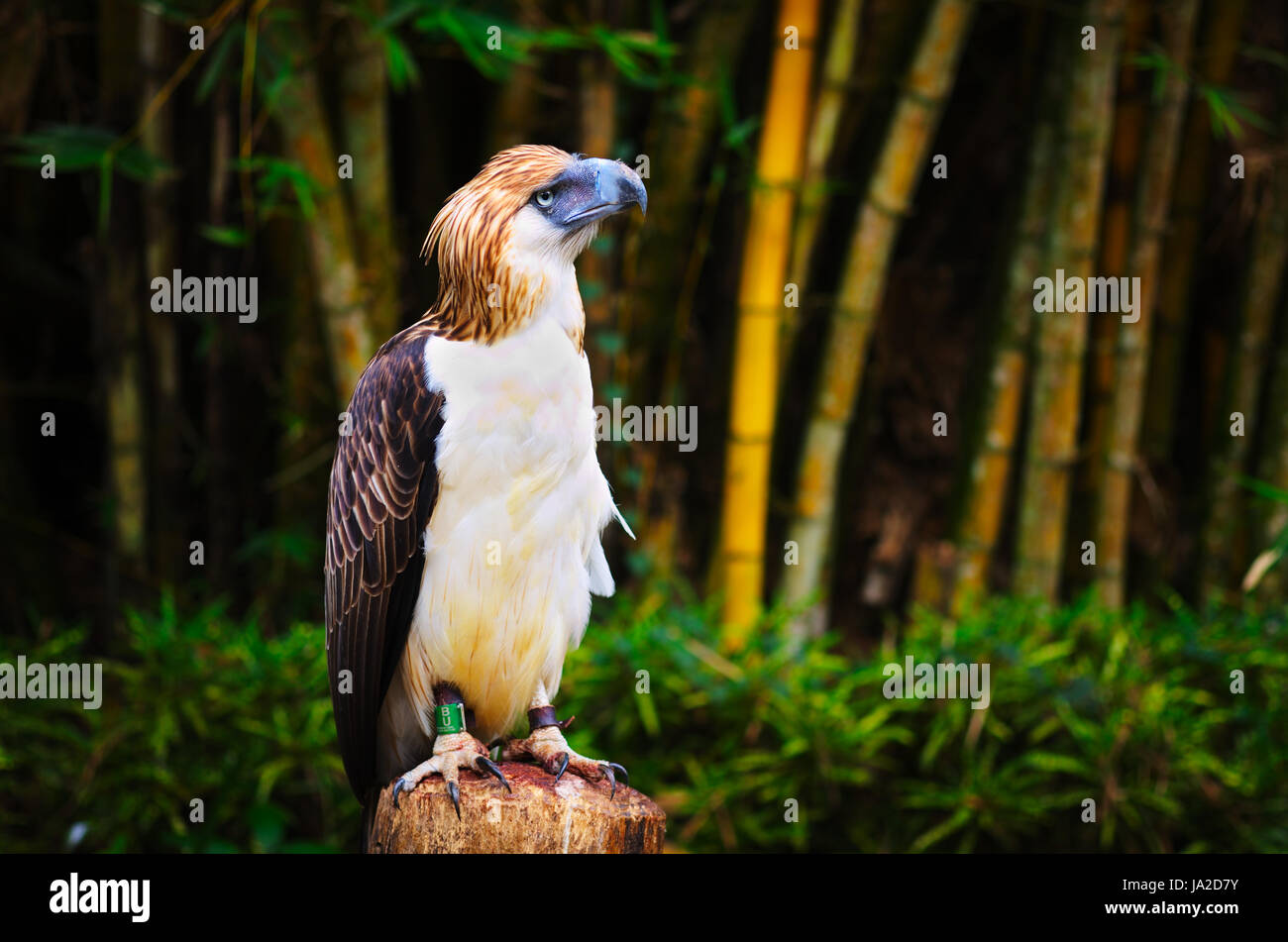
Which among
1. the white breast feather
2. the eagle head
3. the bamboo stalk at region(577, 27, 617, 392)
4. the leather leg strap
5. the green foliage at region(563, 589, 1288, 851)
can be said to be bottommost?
the green foliage at region(563, 589, 1288, 851)

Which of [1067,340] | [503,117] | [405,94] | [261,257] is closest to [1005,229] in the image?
[1067,340]

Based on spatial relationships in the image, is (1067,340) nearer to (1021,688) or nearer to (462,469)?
(1021,688)

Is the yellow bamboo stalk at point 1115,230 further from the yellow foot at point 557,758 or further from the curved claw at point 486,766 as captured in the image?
the curved claw at point 486,766

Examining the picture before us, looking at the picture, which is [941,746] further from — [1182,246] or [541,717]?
[1182,246]

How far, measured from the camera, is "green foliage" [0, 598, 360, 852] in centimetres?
358

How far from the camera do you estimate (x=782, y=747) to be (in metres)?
3.58

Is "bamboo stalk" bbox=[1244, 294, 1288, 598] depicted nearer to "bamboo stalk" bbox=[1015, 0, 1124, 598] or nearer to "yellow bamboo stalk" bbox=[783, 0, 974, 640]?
"bamboo stalk" bbox=[1015, 0, 1124, 598]

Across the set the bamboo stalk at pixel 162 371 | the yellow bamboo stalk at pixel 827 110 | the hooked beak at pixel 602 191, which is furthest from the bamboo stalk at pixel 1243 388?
the bamboo stalk at pixel 162 371

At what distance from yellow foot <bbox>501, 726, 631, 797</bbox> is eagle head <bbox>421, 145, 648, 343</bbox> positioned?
714mm

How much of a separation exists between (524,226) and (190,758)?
2338 millimetres

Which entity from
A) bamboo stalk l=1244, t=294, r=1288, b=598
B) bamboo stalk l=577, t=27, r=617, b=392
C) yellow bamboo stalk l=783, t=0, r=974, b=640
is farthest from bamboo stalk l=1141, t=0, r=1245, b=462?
bamboo stalk l=577, t=27, r=617, b=392

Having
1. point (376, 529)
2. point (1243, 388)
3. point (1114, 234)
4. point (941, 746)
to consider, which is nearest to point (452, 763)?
point (376, 529)

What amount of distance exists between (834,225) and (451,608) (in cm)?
274

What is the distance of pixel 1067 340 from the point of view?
4.02 meters
